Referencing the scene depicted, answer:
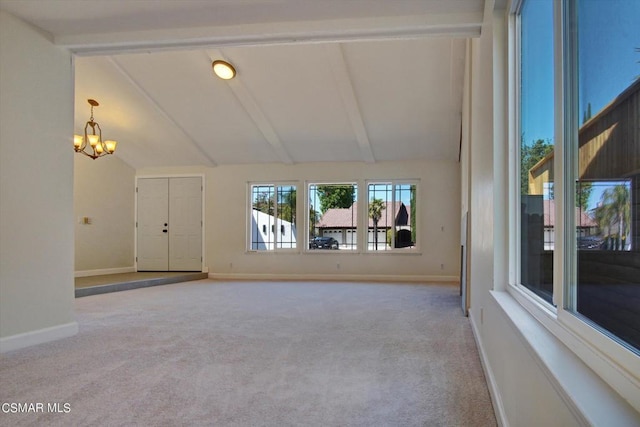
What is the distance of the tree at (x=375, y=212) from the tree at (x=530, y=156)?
5.73 metres

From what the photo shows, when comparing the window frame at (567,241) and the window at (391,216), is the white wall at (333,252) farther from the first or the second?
the window frame at (567,241)

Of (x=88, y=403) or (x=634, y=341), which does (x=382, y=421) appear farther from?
(x=88, y=403)

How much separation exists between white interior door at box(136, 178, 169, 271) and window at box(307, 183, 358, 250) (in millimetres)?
2953

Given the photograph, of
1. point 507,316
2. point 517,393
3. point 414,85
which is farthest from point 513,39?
point 414,85

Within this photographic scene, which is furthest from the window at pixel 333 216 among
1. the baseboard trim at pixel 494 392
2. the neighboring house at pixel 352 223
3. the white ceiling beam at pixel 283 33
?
the baseboard trim at pixel 494 392

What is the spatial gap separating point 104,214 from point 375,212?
5.09 m

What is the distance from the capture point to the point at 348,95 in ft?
18.9

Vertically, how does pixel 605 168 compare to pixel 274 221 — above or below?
above

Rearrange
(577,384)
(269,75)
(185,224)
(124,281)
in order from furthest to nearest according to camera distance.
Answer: (185,224) → (124,281) → (269,75) → (577,384)

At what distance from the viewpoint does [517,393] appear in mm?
1499

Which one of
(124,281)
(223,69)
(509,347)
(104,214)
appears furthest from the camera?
(104,214)

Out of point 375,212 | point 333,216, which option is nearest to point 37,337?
point 333,216

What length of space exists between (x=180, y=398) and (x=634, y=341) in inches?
80.8

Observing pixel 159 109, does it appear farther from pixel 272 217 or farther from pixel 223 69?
pixel 272 217
